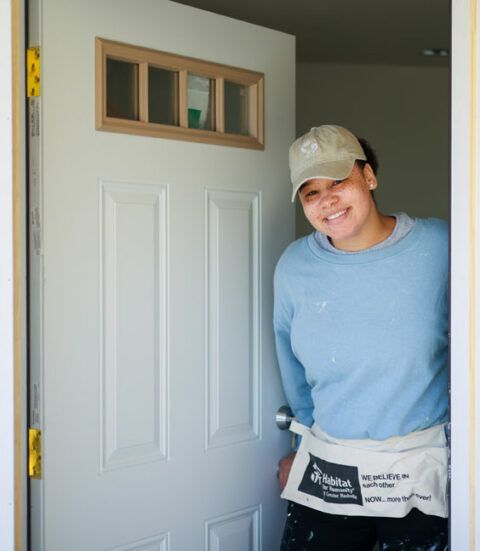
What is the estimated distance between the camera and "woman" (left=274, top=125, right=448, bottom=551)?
2.02 m

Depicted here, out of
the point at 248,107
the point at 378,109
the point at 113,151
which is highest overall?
the point at 378,109

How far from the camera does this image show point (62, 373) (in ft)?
6.29

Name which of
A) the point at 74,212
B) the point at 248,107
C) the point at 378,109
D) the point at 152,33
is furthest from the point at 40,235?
the point at 378,109

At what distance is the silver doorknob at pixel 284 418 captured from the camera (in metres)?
2.37

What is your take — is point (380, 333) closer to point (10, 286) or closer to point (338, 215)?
point (338, 215)

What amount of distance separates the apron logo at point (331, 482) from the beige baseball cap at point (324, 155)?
2.41 ft

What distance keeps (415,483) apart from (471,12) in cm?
113

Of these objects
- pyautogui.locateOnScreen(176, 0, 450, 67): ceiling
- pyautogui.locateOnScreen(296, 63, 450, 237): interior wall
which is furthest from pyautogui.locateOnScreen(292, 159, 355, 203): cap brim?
pyautogui.locateOnScreen(296, 63, 450, 237): interior wall

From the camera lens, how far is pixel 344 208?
205 cm

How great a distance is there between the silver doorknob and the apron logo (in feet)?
0.65

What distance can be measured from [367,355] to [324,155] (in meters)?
0.53

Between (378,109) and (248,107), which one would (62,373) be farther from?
(378,109)

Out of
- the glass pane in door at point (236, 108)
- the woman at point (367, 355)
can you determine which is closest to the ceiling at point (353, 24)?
the glass pane in door at point (236, 108)

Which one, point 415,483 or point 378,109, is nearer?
point 415,483
